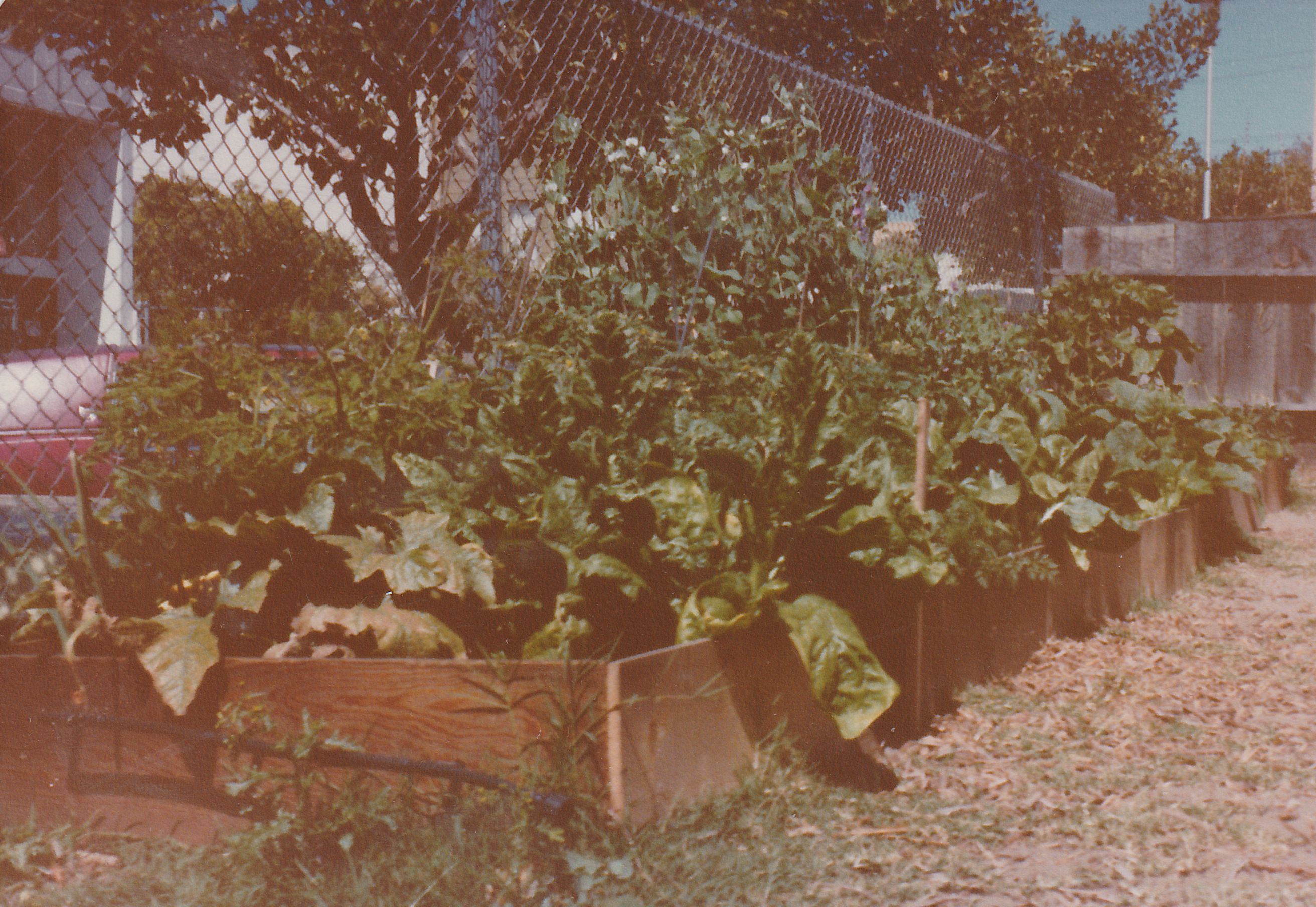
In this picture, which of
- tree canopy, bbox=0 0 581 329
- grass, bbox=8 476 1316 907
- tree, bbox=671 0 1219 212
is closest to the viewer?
grass, bbox=8 476 1316 907

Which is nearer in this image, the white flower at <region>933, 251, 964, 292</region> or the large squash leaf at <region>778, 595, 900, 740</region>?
the large squash leaf at <region>778, 595, 900, 740</region>

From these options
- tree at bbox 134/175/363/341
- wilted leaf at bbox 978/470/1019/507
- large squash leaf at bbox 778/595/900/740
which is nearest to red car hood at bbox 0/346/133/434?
tree at bbox 134/175/363/341

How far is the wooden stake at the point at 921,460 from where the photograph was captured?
270 cm

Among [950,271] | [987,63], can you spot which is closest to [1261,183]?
[987,63]

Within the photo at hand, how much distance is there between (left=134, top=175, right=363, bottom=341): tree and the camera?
2.76m

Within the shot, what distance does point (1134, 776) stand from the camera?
2641mm

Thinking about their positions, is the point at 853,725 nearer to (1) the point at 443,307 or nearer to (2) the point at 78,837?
(2) the point at 78,837

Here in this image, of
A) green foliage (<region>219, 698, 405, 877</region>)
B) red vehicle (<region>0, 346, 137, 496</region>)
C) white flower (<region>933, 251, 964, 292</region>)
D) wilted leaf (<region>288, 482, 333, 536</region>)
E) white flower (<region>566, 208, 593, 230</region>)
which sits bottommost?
green foliage (<region>219, 698, 405, 877</region>)

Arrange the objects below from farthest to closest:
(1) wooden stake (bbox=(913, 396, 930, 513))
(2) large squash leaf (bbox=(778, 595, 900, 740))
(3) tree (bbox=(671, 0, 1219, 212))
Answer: (3) tree (bbox=(671, 0, 1219, 212)) < (1) wooden stake (bbox=(913, 396, 930, 513)) < (2) large squash leaf (bbox=(778, 595, 900, 740))

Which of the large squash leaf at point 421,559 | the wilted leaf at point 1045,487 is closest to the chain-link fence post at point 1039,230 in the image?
the wilted leaf at point 1045,487

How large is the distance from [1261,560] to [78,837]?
4834mm

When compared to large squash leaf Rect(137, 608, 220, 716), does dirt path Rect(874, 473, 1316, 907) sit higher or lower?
lower

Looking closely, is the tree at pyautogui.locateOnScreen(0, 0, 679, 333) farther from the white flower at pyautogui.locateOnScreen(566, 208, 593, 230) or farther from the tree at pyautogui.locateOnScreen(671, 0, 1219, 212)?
the tree at pyautogui.locateOnScreen(671, 0, 1219, 212)

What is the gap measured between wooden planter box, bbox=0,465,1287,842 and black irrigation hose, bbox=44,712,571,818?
19 mm
